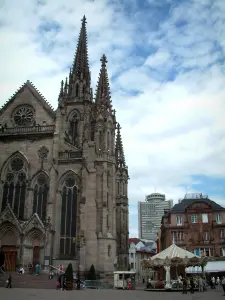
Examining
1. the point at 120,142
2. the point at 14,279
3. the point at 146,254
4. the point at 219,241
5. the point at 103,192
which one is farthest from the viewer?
the point at 146,254

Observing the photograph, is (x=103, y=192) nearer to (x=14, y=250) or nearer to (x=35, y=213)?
(x=35, y=213)

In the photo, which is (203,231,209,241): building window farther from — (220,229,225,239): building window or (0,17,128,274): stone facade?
(0,17,128,274): stone facade

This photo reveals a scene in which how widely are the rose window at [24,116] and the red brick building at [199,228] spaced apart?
90.3ft

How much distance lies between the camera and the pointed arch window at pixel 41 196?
146 feet

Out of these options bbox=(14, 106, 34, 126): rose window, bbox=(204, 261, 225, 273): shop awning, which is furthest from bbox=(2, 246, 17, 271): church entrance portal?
bbox=(204, 261, 225, 273): shop awning

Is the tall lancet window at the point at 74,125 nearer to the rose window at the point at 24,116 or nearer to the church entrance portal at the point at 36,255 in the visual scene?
the rose window at the point at 24,116

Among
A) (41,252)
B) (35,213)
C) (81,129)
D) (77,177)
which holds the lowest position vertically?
(41,252)

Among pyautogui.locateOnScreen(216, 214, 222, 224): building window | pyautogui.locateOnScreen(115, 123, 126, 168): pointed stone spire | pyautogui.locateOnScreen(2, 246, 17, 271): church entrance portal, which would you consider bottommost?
pyautogui.locateOnScreen(2, 246, 17, 271): church entrance portal

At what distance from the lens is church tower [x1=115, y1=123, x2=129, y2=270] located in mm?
56934

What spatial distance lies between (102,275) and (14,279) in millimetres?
10618

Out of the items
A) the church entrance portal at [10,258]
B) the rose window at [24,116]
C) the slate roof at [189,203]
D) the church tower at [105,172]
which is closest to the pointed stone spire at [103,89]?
the church tower at [105,172]

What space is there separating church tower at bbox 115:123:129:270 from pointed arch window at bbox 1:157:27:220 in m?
18.2

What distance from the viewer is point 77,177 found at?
44531mm

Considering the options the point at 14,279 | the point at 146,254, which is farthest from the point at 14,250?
the point at 146,254
